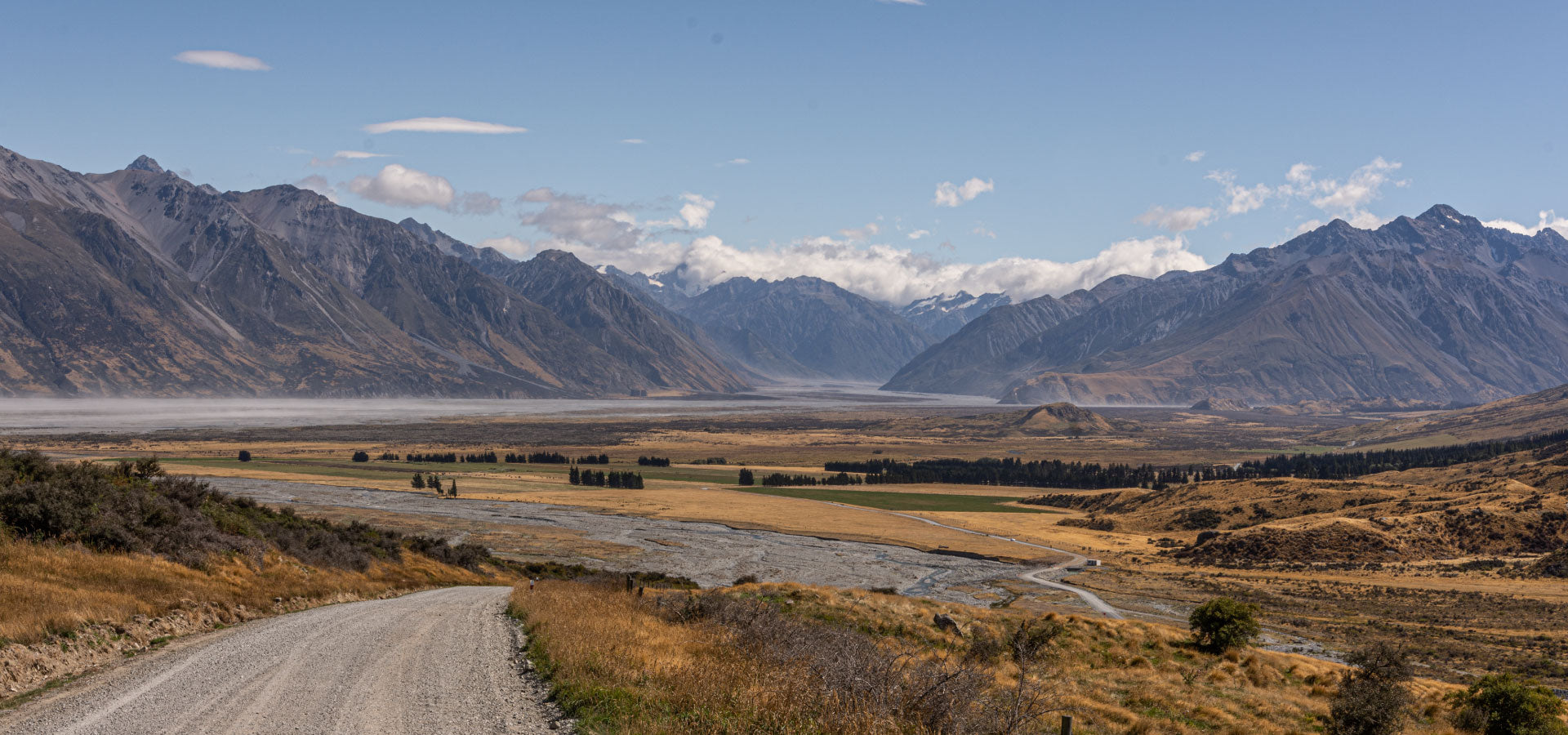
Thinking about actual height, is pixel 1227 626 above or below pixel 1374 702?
below

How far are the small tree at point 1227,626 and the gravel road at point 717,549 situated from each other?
70.2 ft

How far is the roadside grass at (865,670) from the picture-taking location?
46.3ft

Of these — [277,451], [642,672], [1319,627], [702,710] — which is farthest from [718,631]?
[277,451]

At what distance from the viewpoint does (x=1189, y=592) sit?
63.5m

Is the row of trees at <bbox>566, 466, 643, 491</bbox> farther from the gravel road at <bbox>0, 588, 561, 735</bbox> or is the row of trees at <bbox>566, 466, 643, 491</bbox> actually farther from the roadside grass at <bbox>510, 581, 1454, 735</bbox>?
the gravel road at <bbox>0, 588, 561, 735</bbox>

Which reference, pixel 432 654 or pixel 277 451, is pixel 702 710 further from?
pixel 277 451

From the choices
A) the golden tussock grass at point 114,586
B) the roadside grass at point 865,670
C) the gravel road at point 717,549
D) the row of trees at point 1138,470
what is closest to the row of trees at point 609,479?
the gravel road at point 717,549

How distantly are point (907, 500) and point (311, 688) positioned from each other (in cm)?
11288

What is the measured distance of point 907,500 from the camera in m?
125

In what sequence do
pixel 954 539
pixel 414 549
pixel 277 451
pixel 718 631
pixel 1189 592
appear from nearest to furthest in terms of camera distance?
pixel 718 631 < pixel 414 549 < pixel 1189 592 < pixel 954 539 < pixel 277 451

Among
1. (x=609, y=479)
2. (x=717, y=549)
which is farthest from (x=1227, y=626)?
(x=609, y=479)

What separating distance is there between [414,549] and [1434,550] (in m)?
79.8

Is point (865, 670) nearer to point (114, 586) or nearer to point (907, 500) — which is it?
point (114, 586)

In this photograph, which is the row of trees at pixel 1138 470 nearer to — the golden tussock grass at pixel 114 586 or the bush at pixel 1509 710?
the bush at pixel 1509 710
